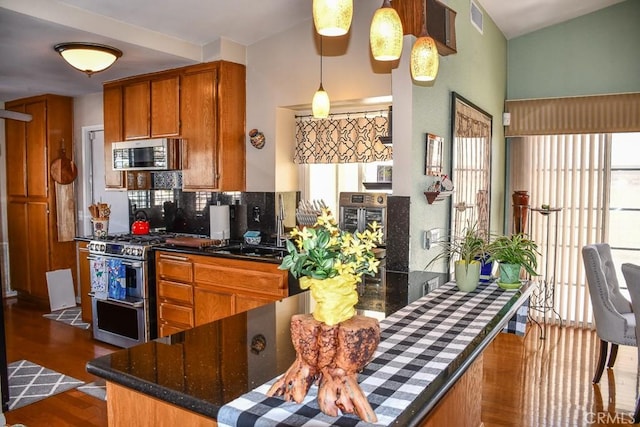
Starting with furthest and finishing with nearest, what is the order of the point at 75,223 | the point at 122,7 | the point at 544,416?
the point at 75,223 → the point at 122,7 → the point at 544,416

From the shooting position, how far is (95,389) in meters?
3.58

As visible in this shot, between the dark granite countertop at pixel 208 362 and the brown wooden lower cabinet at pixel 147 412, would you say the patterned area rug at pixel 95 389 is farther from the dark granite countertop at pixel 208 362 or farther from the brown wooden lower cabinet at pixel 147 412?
the brown wooden lower cabinet at pixel 147 412

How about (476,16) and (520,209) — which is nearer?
(476,16)

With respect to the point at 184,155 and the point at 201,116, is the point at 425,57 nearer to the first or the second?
the point at 201,116

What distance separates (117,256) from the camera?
14.4 feet

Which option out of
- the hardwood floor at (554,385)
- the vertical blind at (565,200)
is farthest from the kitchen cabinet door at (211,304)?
the vertical blind at (565,200)

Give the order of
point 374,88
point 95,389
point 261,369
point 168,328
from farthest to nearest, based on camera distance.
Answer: point 168,328
point 374,88
point 95,389
point 261,369

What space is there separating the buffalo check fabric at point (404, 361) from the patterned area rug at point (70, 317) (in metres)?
4.13

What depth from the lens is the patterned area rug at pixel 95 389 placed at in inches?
137

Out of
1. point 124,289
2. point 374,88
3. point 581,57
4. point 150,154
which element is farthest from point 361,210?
point 581,57

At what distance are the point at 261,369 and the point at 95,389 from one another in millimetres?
2649

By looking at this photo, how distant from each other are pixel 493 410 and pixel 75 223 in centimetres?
513

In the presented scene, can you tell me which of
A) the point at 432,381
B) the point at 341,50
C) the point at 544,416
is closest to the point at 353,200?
the point at 341,50

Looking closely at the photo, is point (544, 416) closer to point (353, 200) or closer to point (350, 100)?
point (353, 200)
